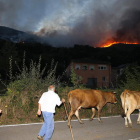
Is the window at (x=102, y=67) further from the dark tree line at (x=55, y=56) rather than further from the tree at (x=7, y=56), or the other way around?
the tree at (x=7, y=56)

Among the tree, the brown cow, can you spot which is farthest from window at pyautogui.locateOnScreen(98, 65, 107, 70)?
the brown cow

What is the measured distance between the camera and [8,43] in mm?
44094

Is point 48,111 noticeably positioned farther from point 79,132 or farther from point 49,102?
point 79,132

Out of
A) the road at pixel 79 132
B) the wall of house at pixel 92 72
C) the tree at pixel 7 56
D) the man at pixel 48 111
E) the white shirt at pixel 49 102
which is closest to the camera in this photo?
the man at pixel 48 111

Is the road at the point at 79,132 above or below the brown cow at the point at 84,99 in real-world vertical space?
below

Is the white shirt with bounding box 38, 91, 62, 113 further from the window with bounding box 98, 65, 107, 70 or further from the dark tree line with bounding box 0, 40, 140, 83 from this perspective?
the window with bounding box 98, 65, 107, 70

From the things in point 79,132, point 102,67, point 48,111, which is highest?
point 102,67

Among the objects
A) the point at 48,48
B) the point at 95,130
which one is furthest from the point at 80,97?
the point at 48,48

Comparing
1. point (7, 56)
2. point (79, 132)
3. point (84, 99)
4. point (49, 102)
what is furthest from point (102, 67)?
point (49, 102)

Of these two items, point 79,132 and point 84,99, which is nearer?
point 79,132

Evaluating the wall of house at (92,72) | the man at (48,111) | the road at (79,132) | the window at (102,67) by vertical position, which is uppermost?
the window at (102,67)

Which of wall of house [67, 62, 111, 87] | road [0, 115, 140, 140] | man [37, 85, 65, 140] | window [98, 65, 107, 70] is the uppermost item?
window [98, 65, 107, 70]

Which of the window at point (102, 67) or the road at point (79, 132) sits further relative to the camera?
the window at point (102, 67)

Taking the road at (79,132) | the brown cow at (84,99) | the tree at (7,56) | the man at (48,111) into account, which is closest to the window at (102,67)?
the tree at (7,56)
